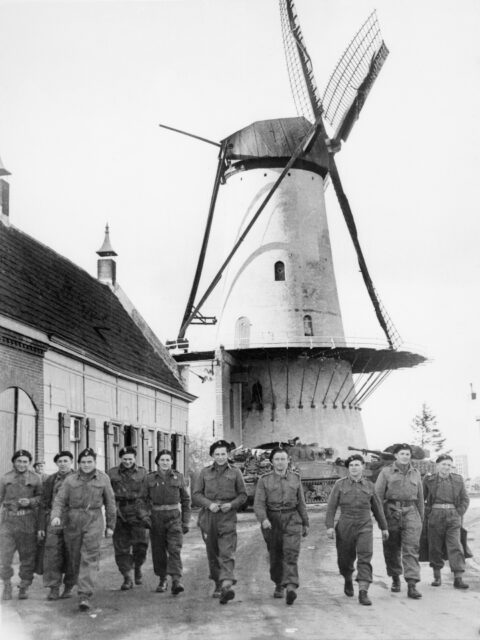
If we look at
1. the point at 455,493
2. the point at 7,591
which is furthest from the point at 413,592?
the point at 7,591

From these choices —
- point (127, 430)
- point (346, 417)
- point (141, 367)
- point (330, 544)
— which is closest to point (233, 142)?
point (346, 417)

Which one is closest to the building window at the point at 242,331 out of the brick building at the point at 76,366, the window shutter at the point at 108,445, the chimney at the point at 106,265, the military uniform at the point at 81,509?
the brick building at the point at 76,366

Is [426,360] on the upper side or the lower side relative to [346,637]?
upper

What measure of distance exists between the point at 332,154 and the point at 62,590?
91.6 ft

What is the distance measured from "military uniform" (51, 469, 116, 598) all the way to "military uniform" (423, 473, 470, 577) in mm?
3732

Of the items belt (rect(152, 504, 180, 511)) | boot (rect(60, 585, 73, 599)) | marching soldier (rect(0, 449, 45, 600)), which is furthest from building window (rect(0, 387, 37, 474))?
boot (rect(60, 585, 73, 599))

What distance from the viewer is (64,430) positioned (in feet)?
51.0

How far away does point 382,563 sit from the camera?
12.2 metres

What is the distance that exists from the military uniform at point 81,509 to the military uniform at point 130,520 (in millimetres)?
714

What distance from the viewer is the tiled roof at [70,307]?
49.6ft

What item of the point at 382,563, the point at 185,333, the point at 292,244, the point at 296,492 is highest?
the point at 292,244

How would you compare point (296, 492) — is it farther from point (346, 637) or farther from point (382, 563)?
point (382, 563)

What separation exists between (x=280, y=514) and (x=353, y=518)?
784 millimetres

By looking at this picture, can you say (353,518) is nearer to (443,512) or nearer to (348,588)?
(348,588)
